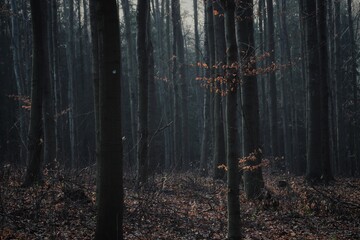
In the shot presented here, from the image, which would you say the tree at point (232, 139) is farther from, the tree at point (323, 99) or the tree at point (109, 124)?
the tree at point (323, 99)

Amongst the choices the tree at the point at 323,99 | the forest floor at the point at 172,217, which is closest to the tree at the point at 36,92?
the forest floor at the point at 172,217

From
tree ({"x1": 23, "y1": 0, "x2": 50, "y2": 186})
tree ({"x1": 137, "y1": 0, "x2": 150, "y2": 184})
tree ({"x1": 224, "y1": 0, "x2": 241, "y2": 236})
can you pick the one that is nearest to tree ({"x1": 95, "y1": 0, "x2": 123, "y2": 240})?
tree ({"x1": 224, "y1": 0, "x2": 241, "y2": 236})

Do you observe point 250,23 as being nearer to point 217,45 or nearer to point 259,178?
point 217,45

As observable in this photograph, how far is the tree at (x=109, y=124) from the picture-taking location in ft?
17.5

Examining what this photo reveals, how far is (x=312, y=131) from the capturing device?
14453mm

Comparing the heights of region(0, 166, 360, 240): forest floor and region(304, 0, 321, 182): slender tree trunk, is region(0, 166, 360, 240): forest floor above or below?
below

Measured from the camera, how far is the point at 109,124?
5.34 meters

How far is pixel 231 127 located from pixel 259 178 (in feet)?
17.9

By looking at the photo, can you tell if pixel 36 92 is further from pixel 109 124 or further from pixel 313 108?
pixel 313 108

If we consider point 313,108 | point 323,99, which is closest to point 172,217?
point 313,108

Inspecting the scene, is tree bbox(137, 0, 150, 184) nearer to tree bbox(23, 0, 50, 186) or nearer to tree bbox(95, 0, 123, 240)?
tree bbox(23, 0, 50, 186)

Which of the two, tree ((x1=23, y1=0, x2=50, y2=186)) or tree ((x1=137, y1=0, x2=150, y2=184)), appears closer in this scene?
tree ((x1=23, y1=0, x2=50, y2=186))

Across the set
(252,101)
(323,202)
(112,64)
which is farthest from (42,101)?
(323,202)

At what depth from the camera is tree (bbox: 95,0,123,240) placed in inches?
210
